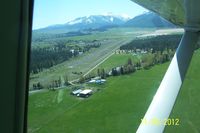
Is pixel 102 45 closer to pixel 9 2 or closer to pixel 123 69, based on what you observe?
pixel 123 69

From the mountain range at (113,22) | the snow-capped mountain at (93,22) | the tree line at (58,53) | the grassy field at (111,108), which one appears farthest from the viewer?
the grassy field at (111,108)

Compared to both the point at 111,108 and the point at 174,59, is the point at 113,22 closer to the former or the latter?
the point at 174,59

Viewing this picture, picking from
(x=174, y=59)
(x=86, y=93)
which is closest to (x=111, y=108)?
(x=86, y=93)

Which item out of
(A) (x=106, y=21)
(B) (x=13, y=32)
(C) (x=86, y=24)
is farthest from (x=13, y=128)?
(A) (x=106, y=21)

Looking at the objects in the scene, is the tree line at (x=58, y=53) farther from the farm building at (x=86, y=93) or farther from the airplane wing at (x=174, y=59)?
the farm building at (x=86, y=93)

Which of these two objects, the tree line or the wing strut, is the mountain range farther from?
the wing strut

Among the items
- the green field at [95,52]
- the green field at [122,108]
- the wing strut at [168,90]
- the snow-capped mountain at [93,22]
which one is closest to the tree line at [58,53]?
the green field at [95,52]
